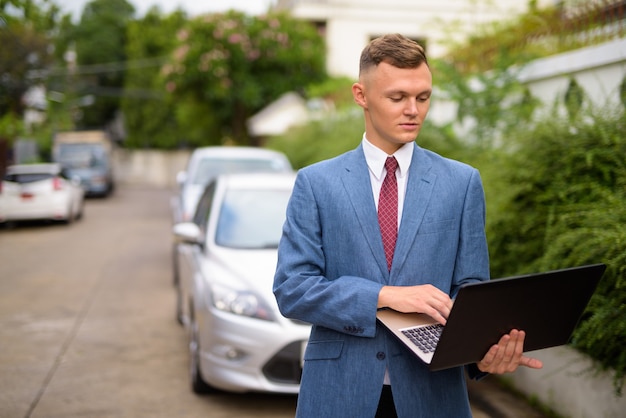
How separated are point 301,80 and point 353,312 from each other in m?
21.9

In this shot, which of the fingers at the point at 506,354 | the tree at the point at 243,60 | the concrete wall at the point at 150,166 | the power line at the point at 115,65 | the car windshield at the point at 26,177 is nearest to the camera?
the fingers at the point at 506,354

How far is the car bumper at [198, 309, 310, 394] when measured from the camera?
4.68m

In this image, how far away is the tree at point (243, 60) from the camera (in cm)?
2222

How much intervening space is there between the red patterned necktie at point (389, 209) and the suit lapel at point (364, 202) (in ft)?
0.11

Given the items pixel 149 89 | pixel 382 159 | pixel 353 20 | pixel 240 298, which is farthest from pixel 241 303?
pixel 149 89

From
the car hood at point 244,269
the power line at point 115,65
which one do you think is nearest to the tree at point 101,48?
the power line at point 115,65

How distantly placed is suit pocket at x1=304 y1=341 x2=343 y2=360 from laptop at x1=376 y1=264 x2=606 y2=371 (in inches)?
6.8

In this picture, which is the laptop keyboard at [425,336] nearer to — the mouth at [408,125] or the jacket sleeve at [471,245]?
the jacket sleeve at [471,245]

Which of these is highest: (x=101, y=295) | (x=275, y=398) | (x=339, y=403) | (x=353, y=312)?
(x=353, y=312)

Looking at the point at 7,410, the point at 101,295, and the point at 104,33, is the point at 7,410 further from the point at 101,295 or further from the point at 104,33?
the point at 104,33

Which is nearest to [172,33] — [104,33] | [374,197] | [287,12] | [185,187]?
[104,33]

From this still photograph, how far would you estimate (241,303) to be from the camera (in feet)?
16.0

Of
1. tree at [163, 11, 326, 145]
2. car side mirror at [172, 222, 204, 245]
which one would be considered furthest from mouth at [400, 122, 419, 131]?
tree at [163, 11, 326, 145]

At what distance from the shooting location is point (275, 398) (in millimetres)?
5273
